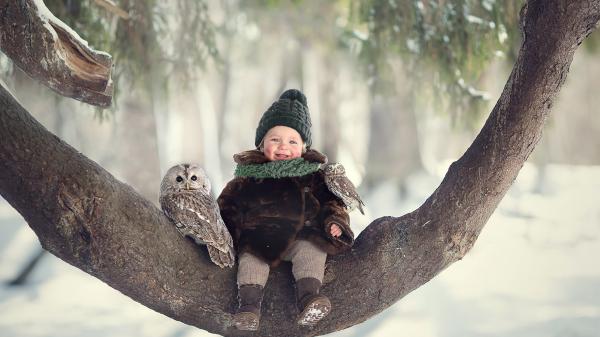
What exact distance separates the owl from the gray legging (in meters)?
0.08

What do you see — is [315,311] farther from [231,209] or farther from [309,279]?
[231,209]

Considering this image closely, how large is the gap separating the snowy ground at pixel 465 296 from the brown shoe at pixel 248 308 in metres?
2.96

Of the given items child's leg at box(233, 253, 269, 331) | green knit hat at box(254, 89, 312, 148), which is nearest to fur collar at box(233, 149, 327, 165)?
green knit hat at box(254, 89, 312, 148)

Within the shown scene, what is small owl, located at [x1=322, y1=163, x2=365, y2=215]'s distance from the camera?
117 inches

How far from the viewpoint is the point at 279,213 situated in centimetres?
303

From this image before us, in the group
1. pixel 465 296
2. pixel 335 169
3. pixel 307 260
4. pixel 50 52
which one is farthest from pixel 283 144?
pixel 465 296

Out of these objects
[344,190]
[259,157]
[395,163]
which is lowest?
[344,190]

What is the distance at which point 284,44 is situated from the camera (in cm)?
1522

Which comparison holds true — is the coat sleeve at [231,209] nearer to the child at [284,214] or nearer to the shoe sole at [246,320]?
the child at [284,214]

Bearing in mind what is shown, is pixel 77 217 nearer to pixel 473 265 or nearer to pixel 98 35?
pixel 98 35

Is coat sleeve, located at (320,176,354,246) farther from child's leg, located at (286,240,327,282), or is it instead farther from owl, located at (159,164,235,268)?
owl, located at (159,164,235,268)

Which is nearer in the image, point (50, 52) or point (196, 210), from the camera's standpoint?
point (50, 52)

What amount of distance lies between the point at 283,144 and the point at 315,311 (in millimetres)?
828

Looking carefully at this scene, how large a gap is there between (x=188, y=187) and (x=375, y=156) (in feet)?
26.5
